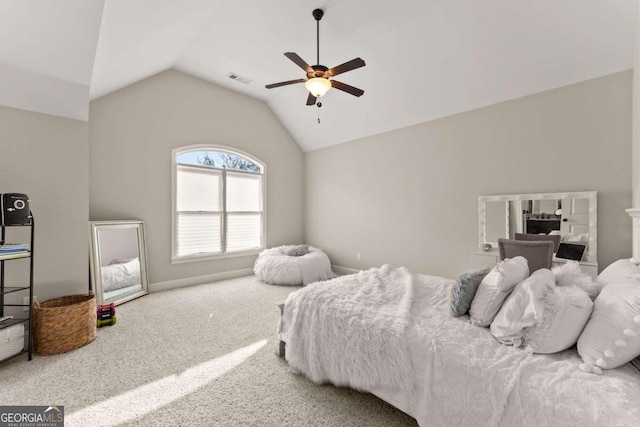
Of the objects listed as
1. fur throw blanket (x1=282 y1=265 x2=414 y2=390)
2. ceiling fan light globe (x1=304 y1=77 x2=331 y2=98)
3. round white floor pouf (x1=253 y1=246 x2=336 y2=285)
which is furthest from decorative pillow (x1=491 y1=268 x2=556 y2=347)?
round white floor pouf (x1=253 y1=246 x2=336 y2=285)

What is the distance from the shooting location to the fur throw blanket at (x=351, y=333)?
162 centimetres

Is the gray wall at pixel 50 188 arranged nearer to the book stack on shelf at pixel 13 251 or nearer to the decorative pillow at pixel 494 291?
the book stack on shelf at pixel 13 251

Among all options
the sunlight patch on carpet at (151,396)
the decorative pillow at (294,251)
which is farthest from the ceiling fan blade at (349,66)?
the decorative pillow at (294,251)

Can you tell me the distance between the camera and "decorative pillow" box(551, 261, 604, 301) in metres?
1.57

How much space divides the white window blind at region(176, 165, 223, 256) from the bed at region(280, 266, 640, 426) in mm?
3134

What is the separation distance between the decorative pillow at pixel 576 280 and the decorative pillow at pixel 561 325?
0.28 meters

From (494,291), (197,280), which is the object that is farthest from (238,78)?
(494,291)

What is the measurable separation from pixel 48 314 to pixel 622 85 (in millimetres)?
5941

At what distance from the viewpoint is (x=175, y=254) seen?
4.58 meters

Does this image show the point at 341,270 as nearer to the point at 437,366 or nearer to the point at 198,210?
the point at 198,210

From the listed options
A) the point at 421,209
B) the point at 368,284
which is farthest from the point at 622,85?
the point at 368,284

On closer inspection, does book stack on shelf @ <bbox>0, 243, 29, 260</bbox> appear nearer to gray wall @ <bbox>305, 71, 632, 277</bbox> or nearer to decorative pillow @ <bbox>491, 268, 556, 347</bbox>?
decorative pillow @ <bbox>491, 268, 556, 347</bbox>

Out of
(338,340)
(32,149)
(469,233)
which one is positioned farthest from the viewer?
(469,233)

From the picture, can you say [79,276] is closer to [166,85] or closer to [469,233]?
[166,85]
